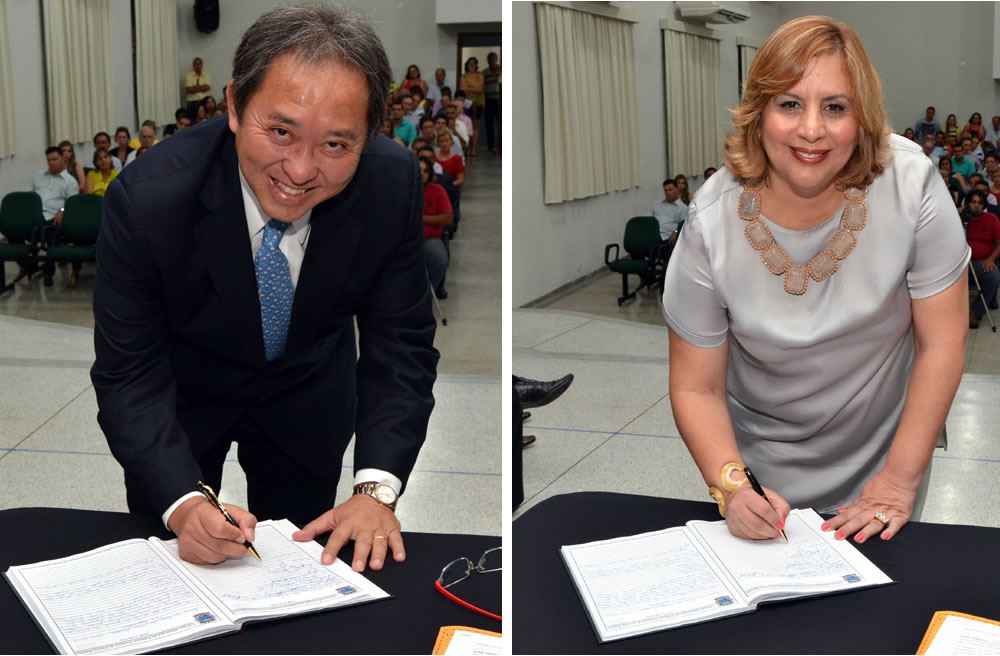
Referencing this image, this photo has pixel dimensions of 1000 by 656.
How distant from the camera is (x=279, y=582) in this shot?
111 cm

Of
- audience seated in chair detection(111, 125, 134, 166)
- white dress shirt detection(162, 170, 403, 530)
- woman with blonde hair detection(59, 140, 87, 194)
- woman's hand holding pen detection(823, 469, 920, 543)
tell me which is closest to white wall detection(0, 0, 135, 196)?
woman with blonde hair detection(59, 140, 87, 194)

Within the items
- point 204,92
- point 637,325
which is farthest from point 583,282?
point 204,92

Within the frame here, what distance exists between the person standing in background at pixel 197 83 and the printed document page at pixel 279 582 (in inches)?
32.6

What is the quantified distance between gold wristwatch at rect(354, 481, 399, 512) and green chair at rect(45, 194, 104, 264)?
1.78 meters

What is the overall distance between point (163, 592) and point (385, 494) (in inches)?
13.2

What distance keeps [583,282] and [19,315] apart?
1.88 m

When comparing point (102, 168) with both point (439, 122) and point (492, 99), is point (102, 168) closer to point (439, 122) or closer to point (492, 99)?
point (439, 122)

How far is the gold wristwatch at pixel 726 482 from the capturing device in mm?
1232

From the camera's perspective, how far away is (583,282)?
11.1 ft

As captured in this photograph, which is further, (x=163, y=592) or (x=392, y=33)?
(x=392, y=33)

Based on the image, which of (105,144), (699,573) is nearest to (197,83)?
(699,573)

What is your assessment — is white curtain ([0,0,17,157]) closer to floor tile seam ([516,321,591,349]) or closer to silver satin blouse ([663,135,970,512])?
floor tile seam ([516,321,591,349])

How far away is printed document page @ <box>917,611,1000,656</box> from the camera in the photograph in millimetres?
951

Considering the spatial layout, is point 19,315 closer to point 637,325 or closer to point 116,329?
point 637,325
